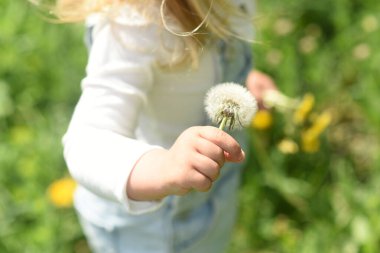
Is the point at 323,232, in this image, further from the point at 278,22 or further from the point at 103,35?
the point at 103,35

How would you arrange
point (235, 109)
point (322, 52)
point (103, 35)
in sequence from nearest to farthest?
point (235, 109) → point (103, 35) → point (322, 52)

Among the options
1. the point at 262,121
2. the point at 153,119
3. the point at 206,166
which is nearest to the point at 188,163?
the point at 206,166

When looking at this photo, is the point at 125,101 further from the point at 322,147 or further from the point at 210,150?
the point at 322,147

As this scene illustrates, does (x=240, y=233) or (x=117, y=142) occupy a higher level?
(x=117, y=142)

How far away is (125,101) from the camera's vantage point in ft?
3.22

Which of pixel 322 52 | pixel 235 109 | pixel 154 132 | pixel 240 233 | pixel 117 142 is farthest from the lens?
pixel 322 52

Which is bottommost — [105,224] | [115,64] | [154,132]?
[105,224]

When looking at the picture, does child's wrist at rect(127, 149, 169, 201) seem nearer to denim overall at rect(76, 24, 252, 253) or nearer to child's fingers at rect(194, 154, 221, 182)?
child's fingers at rect(194, 154, 221, 182)

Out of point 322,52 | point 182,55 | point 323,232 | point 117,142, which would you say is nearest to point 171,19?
point 182,55

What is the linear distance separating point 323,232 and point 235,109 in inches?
34.4

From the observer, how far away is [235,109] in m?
0.78

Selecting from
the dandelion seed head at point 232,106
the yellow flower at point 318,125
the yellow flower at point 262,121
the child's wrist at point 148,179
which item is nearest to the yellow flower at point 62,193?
the yellow flower at point 262,121

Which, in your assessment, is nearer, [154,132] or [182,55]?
[182,55]

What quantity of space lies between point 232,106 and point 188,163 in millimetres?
75
